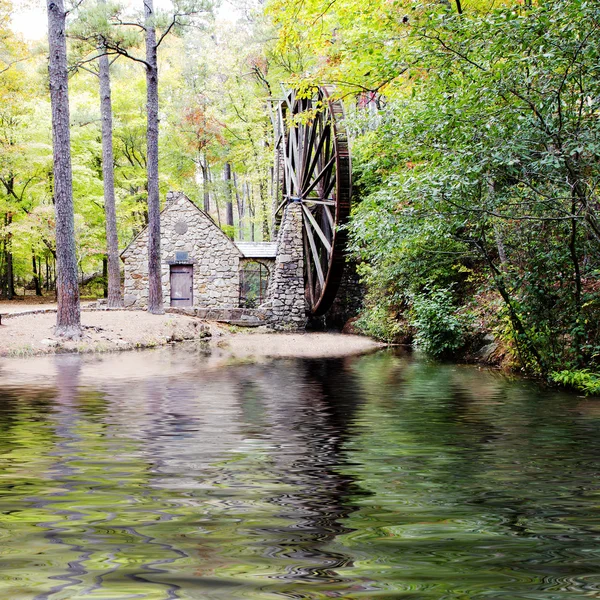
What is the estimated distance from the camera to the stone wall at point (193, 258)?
1988cm

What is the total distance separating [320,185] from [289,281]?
106 inches

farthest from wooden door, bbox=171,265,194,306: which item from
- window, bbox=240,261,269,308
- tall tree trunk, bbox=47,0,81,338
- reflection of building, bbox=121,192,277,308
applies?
tall tree trunk, bbox=47,0,81,338

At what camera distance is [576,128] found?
18.0 ft

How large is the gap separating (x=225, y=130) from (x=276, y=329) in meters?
12.3

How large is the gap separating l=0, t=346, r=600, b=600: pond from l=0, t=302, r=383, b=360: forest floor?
15.2 ft

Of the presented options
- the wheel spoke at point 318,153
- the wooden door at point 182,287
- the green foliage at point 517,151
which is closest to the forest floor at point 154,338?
the green foliage at point 517,151

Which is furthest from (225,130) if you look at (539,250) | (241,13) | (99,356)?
(539,250)

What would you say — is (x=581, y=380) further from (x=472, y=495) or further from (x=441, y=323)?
(x=472, y=495)

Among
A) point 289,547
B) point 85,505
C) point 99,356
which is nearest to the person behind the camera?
point 289,547

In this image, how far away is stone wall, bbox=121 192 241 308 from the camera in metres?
19.9

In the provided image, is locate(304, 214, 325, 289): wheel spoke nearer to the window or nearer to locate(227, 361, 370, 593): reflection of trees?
the window

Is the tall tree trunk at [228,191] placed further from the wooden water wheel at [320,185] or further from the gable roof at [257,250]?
the wooden water wheel at [320,185]

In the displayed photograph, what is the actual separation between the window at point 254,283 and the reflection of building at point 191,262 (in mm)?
384

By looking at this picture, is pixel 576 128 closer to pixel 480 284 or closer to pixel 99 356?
pixel 480 284
